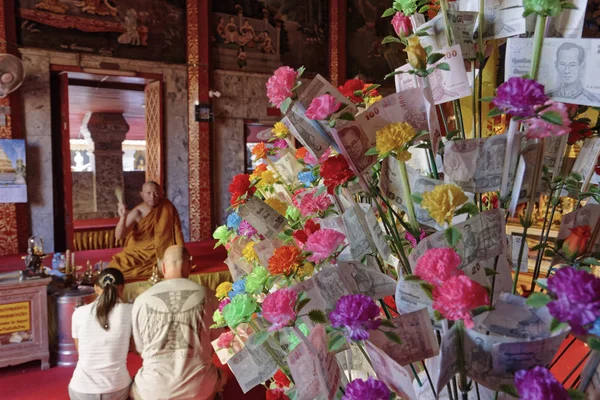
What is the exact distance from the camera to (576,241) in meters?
0.80

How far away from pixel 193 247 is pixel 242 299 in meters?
6.53

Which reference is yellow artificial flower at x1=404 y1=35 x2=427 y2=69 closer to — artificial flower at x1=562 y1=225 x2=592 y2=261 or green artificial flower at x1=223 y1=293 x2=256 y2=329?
artificial flower at x1=562 y1=225 x2=592 y2=261

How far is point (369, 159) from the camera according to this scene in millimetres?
858

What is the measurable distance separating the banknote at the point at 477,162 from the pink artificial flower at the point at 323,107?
186mm

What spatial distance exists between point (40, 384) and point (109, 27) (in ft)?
17.4

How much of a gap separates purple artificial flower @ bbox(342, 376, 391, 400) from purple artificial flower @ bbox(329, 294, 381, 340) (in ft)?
0.25

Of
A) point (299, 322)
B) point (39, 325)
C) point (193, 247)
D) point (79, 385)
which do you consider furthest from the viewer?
point (193, 247)

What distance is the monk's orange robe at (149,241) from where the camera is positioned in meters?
5.51

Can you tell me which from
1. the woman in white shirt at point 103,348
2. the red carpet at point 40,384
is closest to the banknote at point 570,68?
the woman in white shirt at point 103,348

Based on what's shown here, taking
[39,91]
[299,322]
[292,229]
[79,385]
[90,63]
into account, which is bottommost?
[79,385]

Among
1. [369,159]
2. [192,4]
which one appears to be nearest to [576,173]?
[369,159]

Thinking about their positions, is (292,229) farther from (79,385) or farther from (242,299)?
(79,385)

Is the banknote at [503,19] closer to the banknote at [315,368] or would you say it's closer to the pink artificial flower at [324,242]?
the pink artificial flower at [324,242]

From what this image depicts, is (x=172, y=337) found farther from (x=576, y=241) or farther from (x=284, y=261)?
(x=576, y=241)
